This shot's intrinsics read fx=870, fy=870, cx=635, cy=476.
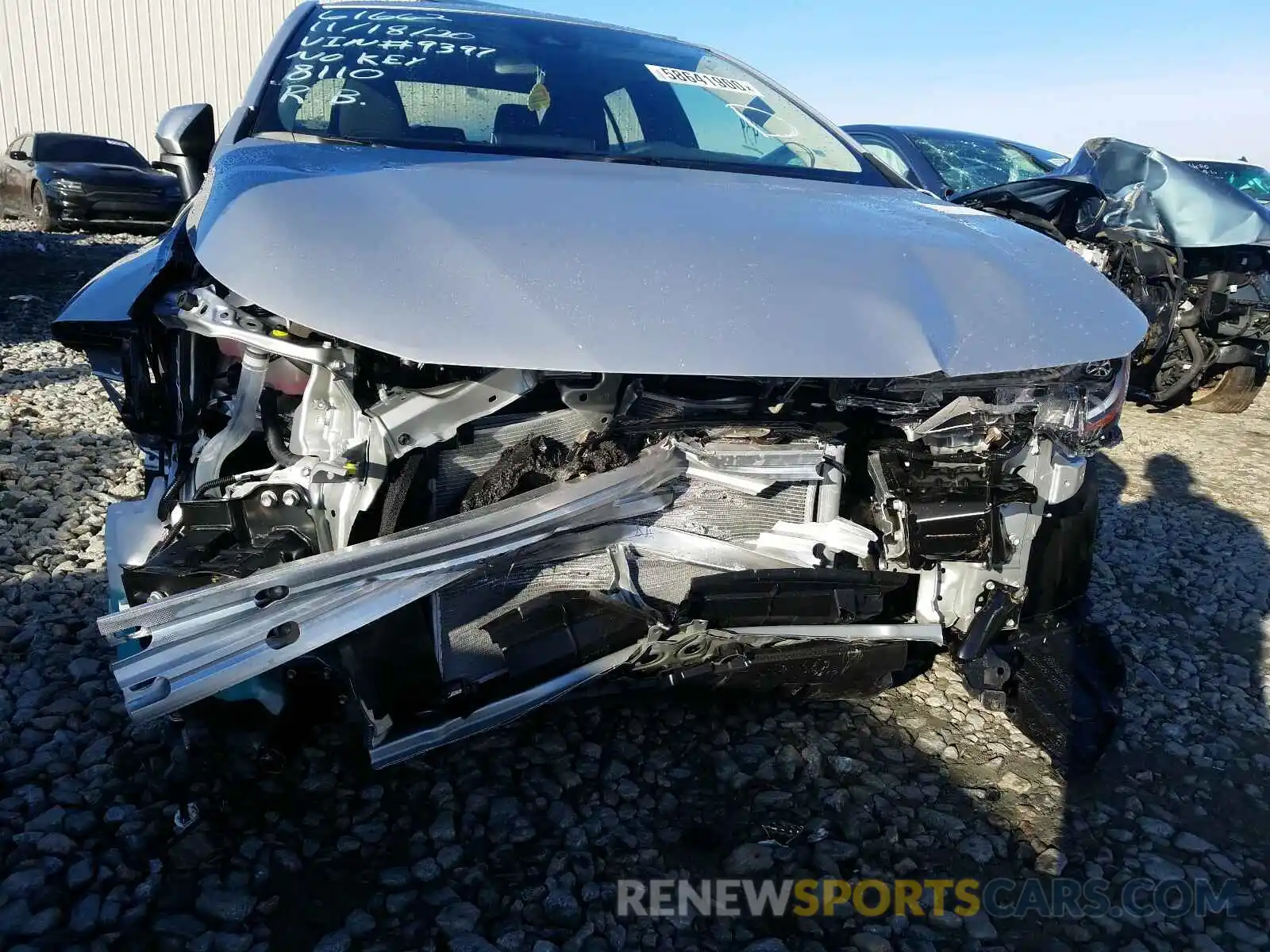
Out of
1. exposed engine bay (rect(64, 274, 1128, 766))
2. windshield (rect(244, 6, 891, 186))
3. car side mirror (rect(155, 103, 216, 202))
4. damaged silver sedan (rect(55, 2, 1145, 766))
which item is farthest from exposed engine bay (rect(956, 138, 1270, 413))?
car side mirror (rect(155, 103, 216, 202))

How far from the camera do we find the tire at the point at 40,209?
10.9 metres

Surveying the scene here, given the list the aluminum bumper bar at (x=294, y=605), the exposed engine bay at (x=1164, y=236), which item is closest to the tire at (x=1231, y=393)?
the exposed engine bay at (x=1164, y=236)

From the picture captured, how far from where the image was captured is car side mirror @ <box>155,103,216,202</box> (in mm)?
2607

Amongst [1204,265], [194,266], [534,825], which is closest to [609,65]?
[194,266]

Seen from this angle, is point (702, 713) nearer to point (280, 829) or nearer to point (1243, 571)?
point (280, 829)

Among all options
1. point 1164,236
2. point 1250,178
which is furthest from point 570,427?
point 1250,178

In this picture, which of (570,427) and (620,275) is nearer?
(620,275)

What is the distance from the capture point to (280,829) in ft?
6.27

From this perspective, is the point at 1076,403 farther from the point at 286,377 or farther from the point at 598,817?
the point at 286,377

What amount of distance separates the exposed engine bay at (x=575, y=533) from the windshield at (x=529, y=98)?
0.76 metres

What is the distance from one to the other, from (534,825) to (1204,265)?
19.2 ft

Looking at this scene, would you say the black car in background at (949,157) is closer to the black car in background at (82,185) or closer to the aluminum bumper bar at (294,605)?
the aluminum bumper bar at (294,605)

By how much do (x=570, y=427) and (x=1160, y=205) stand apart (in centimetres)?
526
